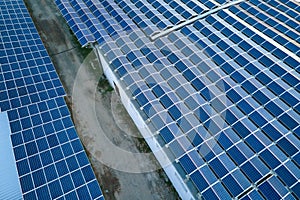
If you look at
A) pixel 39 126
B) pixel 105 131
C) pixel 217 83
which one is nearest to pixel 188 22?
pixel 217 83

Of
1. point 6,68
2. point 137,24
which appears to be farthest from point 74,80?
point 137,24

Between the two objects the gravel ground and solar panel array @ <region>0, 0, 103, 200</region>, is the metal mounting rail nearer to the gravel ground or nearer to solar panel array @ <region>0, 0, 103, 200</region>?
the gravel ground

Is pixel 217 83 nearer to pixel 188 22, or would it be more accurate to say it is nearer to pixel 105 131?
pixel 188 22

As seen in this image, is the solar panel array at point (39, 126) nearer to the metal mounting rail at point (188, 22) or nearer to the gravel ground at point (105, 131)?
the gravel ground at point (105, 131)

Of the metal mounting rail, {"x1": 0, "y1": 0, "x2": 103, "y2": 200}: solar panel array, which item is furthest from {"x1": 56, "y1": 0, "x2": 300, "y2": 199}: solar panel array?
{"x1": 0, "y1": 0, "x2": 103, "y2": 200}: solar panel array

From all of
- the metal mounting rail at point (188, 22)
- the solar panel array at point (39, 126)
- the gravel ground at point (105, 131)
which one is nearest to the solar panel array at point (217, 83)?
the metal mounting rail at point (188, 22)

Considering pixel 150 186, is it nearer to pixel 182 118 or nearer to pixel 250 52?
pixel 182 118
